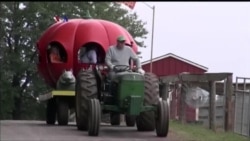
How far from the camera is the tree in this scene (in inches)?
1487

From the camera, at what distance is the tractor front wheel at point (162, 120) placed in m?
13.2

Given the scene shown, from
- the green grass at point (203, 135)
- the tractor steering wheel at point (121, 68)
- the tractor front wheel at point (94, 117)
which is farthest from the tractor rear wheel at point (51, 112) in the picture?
the tractor front wheel at point (94, 117)

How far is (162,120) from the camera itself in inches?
520

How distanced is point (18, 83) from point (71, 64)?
79.3 feet

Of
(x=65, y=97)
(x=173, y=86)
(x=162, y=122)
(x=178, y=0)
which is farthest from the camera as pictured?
(x=173, y=86)

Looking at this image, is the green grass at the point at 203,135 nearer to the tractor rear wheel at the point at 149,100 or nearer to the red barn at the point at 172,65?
the tractor rear wheel at the point at 149,100

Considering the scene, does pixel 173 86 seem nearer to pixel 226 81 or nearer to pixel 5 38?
pixel 226 81

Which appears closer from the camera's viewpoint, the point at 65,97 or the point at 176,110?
the point at 65,97

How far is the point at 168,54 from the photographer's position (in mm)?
48406

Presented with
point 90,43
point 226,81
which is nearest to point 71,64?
point 90,43

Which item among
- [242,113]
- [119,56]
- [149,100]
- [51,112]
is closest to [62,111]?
[51,112]

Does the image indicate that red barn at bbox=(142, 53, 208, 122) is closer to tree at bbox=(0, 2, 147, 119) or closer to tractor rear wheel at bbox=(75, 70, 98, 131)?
tree at bbox=(0, 2, 147, 119)

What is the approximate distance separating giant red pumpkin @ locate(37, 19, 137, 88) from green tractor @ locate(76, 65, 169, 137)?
2651 mm


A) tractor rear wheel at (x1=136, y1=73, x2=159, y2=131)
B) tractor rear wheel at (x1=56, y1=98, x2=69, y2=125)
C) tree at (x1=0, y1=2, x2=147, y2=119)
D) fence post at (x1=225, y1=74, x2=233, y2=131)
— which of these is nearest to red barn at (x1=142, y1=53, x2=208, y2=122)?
tree at (x1=0, y1=2, x2=147, y2=119)
